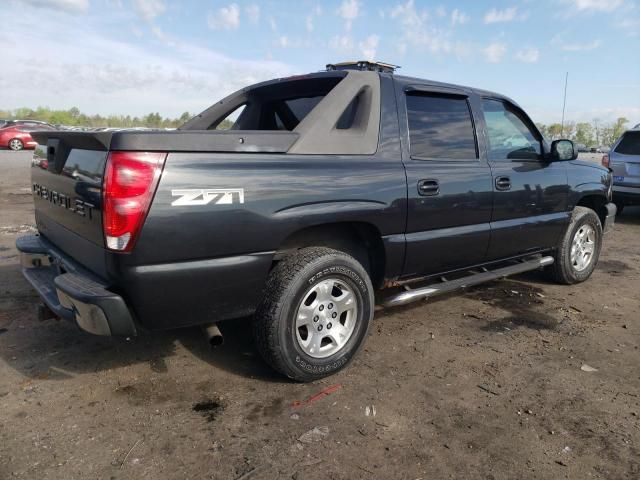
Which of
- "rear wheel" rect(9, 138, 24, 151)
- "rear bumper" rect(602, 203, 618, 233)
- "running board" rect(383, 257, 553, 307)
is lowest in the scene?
"running board" rect(383, 257, 553, 307)

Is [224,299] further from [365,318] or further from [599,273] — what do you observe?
[599,273]

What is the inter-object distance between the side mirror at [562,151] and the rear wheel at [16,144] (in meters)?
24.9

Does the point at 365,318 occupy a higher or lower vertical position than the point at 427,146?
lower

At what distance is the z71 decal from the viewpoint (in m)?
2.46

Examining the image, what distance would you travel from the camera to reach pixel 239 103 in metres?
4.38

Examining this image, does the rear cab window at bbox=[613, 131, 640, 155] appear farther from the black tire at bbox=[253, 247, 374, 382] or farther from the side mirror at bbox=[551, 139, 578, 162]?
the black tire at bbox=[253, 247, 374, 382]

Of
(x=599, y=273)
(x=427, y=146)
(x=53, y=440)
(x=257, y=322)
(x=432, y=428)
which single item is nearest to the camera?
(x=53, y=440)

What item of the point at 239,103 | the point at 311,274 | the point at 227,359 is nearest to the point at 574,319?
the point at 311,274

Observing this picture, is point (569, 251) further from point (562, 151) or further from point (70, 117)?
point (70, 117)

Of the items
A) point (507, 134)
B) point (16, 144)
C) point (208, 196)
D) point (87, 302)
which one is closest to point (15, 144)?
point (16, 144)

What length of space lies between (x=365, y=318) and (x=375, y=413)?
662 millimetres

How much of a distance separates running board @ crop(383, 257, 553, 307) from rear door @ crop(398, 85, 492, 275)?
13 cm

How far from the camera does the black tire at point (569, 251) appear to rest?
495 centimetres

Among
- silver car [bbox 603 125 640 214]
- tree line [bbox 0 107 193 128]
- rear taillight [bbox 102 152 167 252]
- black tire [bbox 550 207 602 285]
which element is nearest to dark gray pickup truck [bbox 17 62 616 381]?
rear taillight [bbox 102 152 167 252]
